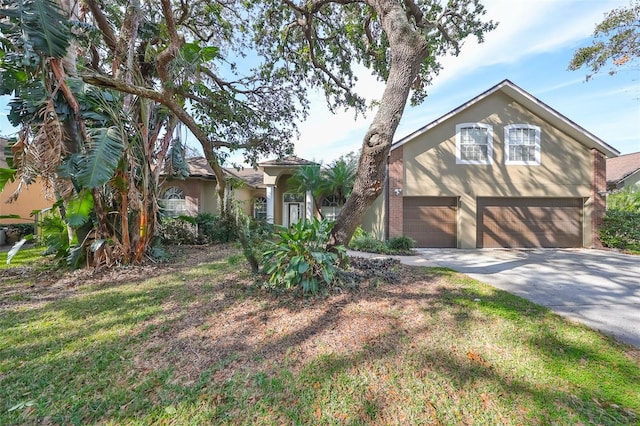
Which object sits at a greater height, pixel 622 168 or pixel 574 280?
pixel 622 168

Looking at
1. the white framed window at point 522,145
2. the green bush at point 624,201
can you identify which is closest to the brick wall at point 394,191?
the white framed window at point 522,145

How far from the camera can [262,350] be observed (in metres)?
3.23

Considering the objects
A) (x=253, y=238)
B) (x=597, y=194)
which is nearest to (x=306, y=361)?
(x=253, y=238)

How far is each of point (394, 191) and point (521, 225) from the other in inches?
240

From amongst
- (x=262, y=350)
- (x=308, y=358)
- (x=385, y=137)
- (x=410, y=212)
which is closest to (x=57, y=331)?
(x=262, y=350)

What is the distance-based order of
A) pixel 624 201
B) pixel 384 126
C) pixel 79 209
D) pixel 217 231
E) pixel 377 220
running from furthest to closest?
1. pixel 377 220
2. pixel 624 201
3. pixel 217 231
4. pixel 79 209
5. pixel 384 126

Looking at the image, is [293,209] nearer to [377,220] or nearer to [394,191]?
[377,220]

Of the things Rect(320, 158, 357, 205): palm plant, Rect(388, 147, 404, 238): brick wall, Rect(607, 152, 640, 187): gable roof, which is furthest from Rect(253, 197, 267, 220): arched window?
Rect(607, 152, 640, 187): gable roof

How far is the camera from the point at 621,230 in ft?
39.2

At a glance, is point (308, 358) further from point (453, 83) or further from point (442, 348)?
point (453, 83)

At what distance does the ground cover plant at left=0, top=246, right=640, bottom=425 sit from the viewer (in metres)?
2.37

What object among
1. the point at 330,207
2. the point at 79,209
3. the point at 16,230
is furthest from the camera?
the point at 330,207

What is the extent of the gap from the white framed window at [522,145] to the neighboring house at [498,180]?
0.13 feet

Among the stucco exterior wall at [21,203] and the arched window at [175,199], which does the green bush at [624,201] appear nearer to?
the arched window at [175,199]
